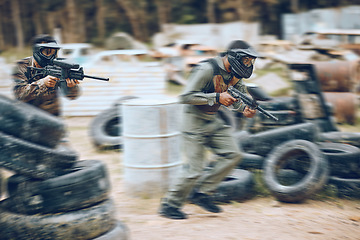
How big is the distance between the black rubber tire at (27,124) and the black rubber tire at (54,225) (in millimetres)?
652

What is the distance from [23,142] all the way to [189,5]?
995 inches

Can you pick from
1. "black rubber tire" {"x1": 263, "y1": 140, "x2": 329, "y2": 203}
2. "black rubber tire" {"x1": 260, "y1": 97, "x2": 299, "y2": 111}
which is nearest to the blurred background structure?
"black rubber tire" {"x1": 260, "y1": 97, "x2": 299, "y2": 111}

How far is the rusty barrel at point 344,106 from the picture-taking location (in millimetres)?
10523

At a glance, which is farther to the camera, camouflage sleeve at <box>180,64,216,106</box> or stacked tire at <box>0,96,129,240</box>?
camouflage sleeve at <box>180,64,216,106</box>

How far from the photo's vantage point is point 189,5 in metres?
28.0

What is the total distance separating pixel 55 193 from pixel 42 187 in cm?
12

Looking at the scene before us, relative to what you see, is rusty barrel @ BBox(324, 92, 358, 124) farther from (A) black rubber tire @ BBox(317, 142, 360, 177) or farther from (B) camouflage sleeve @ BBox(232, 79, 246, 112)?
(B) camouflage sleeve @ BBox(232, 79, 246, 112)

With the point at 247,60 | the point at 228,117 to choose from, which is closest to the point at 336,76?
the point at 228,117

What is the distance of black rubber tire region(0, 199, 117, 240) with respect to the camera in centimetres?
388

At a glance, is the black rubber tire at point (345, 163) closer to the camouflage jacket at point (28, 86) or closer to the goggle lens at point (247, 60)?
the goggle lens at point (247, 60)

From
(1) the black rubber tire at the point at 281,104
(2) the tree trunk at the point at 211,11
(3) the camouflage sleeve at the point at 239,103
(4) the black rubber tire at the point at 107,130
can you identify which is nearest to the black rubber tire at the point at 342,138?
(1) the black rubber tire at the point at 281,104

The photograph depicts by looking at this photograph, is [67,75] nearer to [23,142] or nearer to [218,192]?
[23,142]

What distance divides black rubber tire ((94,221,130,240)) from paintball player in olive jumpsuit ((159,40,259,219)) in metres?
0.82

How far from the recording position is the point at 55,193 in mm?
3926
